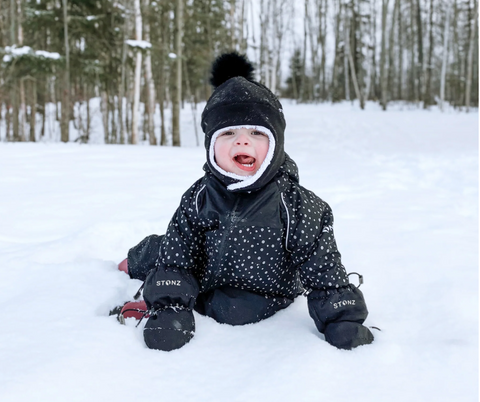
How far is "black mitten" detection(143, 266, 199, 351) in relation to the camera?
1.38 m

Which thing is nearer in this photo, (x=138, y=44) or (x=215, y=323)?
(x=215, y=323)

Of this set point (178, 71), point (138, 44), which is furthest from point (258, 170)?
point (178, 71)

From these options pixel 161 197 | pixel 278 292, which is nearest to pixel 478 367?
pixel 278 292

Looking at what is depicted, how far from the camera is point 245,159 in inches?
58.2

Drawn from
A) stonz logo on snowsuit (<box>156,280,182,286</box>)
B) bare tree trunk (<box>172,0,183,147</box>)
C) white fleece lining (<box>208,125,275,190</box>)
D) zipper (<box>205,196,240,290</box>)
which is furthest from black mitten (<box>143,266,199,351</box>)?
bare tree trunk (<box>172,0,183,147</box>)

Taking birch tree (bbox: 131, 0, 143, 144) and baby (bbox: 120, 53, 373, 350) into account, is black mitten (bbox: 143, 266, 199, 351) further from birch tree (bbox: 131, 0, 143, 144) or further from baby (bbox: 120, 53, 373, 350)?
birch tree (bbox: 131, 0, 143, 144)

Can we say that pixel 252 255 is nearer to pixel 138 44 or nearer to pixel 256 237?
pixel 256 237

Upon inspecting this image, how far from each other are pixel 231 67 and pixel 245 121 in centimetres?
40

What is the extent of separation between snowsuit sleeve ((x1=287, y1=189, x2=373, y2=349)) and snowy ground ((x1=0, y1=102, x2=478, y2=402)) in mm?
62

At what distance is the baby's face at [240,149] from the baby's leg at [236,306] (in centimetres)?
49

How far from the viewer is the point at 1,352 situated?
1276 millimetres

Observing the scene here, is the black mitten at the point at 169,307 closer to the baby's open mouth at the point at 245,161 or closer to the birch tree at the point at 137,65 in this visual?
the baby's open mouth at the point at 245,161

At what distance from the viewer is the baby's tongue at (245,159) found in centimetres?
148

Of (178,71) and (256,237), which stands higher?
(178,71)
